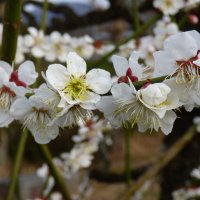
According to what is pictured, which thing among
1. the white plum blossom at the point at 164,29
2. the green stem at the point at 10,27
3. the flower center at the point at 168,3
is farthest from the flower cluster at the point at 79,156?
the green stem at the point at 10,27

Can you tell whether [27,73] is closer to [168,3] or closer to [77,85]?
[77,85]

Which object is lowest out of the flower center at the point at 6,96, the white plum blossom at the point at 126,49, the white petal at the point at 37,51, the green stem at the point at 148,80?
the white plum blossom at the point at 126,49

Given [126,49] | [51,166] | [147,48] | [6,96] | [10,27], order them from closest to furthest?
[6,96] < [10,27] < [51,166] < [126,49] < [147,48]

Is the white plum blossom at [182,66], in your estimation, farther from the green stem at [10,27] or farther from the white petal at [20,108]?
the green stem at [10,27]

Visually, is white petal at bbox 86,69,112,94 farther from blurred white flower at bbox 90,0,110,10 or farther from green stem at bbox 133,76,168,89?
blurred white flower at bbox 90,0,110,10

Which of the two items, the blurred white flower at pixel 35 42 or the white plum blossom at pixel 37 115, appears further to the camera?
the blurred white flower at pixel 35 42

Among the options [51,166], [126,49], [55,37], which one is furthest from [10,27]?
[55,37]

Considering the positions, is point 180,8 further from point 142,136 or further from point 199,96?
point 142,136
